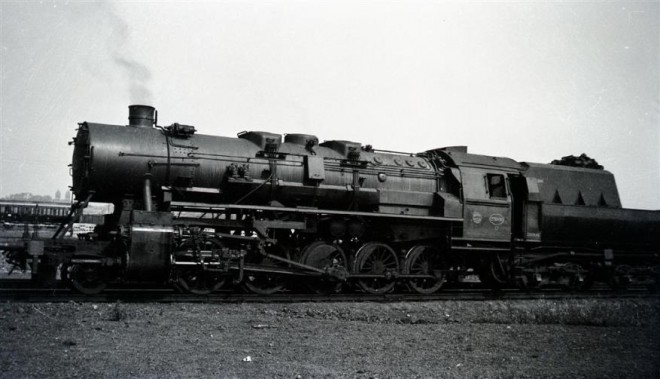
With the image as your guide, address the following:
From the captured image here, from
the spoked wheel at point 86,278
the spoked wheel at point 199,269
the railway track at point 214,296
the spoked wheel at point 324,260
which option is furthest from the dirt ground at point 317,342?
the spoked wheel at point 324,260

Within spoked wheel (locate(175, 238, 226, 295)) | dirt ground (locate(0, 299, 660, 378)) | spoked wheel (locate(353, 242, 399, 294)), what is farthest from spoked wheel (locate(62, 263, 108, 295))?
spoked wheel (locate(353, 242, 399, 294))

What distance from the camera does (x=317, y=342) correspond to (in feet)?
28.3

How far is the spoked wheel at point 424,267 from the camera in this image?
48.6 feet

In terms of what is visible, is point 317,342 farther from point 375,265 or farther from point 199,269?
point 375,265

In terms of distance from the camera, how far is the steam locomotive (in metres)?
11.7

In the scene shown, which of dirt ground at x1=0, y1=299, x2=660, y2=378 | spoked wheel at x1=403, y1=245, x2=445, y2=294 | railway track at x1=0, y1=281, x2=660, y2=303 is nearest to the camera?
dirt ground at x1=0, y1=299, x2=660, y2=378

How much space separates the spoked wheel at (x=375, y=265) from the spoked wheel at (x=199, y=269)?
11.2ft

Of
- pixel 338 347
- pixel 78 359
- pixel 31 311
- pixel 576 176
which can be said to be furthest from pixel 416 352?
pixel 576 176

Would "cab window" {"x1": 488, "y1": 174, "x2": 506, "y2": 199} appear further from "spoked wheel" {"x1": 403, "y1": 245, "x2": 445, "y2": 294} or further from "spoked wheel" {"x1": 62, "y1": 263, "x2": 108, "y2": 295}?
"spoked wheel" {"x1": 62, "y1": 263, "x2": 108, "y2": 295}

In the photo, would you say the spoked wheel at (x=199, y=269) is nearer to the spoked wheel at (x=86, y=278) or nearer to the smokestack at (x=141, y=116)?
the spoked wheel at (x=86, y=278)

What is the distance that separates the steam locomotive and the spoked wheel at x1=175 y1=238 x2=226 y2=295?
34mm

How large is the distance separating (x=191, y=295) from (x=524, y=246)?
30.7 ft

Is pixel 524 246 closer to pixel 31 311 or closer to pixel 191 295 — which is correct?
pixel 191 295

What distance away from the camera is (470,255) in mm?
16016
